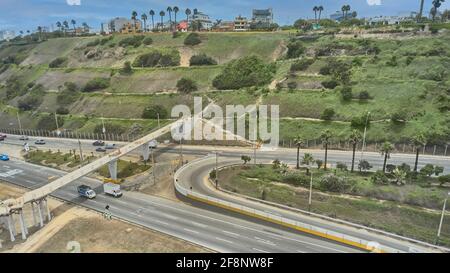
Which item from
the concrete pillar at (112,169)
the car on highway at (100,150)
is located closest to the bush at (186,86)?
the car on highway at (100,150)

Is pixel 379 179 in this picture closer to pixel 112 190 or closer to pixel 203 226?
pixel 203 226

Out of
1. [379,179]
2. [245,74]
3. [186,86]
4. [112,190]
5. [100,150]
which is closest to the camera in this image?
[379,179]

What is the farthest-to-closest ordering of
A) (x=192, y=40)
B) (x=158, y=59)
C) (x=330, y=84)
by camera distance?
(x=192, y=40)
(x=158, y=59)
(x=330, y=84)

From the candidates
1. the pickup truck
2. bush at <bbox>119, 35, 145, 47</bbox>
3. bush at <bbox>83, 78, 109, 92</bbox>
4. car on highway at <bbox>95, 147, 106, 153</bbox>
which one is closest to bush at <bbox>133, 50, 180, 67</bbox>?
bush at <bbox>83, 78, 109, 92</bbox>

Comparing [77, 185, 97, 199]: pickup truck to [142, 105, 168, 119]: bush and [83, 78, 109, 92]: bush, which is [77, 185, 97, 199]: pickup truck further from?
[83, 78, 109, 92]: bush

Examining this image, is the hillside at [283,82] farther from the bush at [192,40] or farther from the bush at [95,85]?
the bush at [192,40]

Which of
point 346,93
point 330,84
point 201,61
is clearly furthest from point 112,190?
point 201,61
